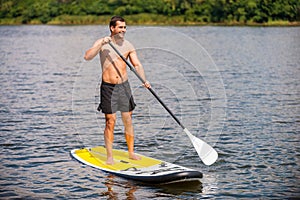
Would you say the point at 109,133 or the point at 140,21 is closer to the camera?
the point at 109,133

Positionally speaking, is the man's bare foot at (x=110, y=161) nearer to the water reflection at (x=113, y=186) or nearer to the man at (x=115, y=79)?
the water reflection at (x=113, y=186)

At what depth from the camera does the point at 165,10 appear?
327ft

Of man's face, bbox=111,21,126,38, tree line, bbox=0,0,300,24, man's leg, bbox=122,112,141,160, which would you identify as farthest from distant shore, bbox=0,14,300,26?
man's face, bbox=111,21,126,38

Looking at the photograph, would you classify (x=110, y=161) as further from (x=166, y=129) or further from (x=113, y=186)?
(x=166, y=129)

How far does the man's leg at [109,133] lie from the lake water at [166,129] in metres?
0.41

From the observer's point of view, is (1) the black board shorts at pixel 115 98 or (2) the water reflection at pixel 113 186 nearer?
(2) the water reflection at pixel 113 186

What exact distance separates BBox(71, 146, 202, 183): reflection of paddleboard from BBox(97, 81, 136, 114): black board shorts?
110 centimetres

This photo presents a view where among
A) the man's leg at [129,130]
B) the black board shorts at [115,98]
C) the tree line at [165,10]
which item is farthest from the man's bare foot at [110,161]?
the tree line at [165,10]

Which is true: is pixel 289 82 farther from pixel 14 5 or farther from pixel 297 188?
pixel 14 5

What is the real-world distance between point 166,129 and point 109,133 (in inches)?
178

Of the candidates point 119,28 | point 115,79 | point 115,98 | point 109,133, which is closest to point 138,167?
point 109,133

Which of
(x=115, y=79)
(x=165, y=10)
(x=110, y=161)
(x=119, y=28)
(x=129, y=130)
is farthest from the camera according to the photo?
(x=165, y=10)

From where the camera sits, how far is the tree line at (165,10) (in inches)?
3617

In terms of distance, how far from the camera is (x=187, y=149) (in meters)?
13.9
